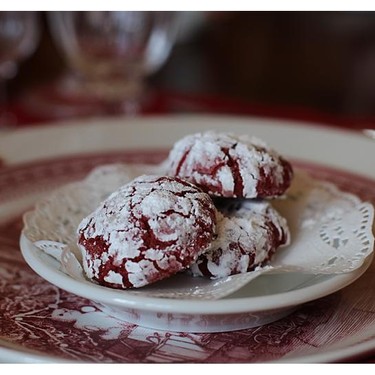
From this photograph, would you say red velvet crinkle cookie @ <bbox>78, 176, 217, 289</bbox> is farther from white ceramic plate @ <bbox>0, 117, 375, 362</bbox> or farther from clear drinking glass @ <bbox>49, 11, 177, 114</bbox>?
clear drinking glass @ <bbox>49, 11, 177, 114</bbox>

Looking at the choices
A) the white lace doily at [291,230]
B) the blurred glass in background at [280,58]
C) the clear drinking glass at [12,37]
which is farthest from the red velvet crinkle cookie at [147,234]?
the blurred glass in background at [280,58]

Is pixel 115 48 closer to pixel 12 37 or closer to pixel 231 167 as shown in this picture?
pixel 12 37

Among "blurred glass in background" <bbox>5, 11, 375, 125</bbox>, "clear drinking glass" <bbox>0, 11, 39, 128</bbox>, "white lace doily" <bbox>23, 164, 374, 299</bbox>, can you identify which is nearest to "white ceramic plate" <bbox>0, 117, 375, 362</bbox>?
"white lace doily" <bbox>23, 164, 374, 299</bbox>

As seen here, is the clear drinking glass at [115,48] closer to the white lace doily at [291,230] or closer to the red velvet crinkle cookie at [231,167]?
the white lace doily at [291,230]

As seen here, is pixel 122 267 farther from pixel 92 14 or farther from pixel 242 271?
pixel 92 14

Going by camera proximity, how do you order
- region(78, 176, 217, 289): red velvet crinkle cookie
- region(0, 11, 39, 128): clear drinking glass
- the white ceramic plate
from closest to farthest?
region(78, 176, 217, 289): red velvet crinkle cookie < the white ceramic plate < region(0, 11, 39, 128): clear drinking glass

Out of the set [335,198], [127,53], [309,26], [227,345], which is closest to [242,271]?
[227,345]

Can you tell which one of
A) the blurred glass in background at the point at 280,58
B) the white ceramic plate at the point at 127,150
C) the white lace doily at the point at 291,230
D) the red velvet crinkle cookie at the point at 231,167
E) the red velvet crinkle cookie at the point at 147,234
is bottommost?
the blurred glass in background at the point at 280,58
